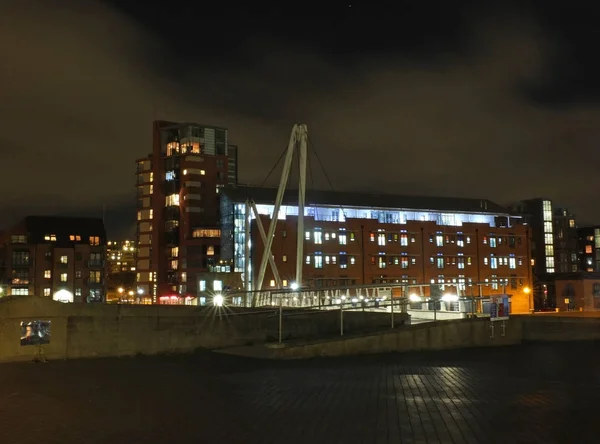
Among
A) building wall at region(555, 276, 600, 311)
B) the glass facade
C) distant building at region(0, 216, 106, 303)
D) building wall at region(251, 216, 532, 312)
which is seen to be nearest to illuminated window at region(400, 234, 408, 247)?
building wall at region(251, 216, 532, 312)

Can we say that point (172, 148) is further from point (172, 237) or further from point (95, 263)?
point (95, 263)

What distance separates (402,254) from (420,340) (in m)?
72.0

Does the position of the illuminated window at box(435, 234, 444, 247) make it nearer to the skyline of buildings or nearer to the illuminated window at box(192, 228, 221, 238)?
the skyline of buildings

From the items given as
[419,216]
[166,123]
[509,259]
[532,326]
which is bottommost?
[532,326]

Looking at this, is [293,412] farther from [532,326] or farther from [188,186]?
[188,186]

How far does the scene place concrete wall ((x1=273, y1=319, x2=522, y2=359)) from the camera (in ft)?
59.5

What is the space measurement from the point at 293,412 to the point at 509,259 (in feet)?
315

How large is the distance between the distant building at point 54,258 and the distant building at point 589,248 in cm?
10310

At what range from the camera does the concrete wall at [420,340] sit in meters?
18.1

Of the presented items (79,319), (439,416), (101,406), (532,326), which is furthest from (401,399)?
(532,326)

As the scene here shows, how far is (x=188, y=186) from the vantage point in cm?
10681

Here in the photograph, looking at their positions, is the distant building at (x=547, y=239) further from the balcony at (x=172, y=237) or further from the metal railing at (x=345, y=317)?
the metal railing at (x=345, y=317)

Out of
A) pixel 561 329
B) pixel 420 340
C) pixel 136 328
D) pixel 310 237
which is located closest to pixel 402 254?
pixel 310 237

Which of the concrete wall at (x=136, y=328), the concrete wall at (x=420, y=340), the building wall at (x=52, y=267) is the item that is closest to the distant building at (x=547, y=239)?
the building wall at (x=52, y=267)
